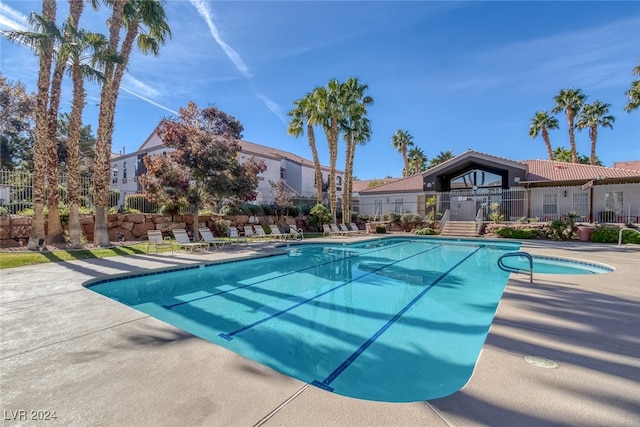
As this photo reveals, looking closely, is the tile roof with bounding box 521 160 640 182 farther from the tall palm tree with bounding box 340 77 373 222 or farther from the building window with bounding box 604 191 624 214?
the tall palm tree with bounding box 340 77 373 222

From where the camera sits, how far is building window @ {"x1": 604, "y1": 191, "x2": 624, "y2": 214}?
21.3 metres

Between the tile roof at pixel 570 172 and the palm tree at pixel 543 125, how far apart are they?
10.0 m

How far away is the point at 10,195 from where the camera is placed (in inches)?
529

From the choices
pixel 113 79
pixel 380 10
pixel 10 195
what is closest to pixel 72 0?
pixel 113 79

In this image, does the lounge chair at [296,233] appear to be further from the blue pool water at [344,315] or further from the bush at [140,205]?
the bush at [140,205]

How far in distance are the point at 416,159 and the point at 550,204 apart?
25.5m

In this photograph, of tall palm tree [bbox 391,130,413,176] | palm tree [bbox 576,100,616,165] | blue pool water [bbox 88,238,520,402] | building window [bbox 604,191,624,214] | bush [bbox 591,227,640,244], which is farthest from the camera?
tall palm tree [bbox 391,130,413,176]

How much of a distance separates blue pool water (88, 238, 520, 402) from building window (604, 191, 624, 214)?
1692 cm

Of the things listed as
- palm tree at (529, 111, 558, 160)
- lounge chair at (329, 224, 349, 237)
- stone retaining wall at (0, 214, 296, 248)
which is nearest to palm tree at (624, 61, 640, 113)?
palm tree at (529, 111, 558, 160)

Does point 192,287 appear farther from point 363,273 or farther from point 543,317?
point 543,317

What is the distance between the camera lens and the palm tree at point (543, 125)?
33.4 metres

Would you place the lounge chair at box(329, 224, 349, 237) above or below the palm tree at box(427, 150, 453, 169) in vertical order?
below

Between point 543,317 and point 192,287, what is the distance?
7710 millimetres

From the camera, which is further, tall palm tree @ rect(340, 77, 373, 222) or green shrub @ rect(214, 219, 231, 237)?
tall palm tree @ rect(340, 77, 373, 222)
